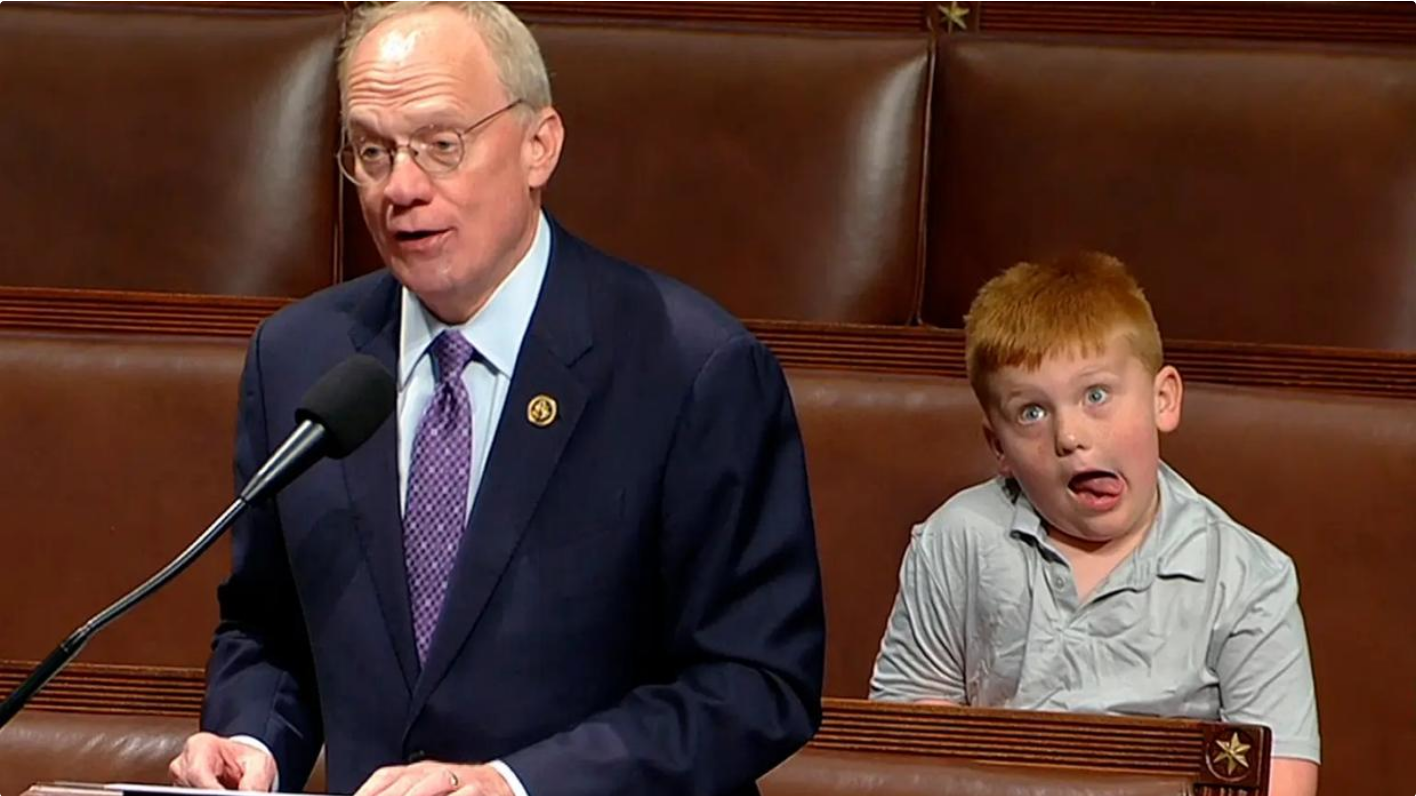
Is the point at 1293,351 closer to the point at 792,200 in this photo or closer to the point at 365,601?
the point at 792,200

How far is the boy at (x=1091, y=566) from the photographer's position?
0.91m

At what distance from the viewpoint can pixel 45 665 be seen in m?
0.55

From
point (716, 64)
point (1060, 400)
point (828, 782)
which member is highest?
point (716, 64)

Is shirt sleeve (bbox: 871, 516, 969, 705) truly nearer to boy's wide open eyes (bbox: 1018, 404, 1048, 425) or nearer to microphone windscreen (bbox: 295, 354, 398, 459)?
boy's wide open eyes (bbox: 1018, 404, 1048, 425)

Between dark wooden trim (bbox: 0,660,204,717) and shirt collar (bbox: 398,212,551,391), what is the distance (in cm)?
16

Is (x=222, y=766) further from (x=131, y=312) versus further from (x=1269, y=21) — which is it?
(x=1269, y=21)

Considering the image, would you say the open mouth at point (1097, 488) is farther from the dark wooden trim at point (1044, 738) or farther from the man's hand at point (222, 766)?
the man's hand at point (222, 766)

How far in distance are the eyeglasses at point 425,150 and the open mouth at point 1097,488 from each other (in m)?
0.31

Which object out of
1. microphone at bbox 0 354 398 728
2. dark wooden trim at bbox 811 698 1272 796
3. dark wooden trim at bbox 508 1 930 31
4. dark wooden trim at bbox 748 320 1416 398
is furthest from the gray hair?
dark wooden trim at bbox 508 1 930 31

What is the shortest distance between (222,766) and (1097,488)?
1.30 feet

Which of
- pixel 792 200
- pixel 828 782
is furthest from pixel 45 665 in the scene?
pixel 792 200

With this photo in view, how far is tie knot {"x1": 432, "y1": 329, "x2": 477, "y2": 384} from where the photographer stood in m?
0.74

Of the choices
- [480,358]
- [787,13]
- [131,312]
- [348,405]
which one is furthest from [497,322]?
[787,13]

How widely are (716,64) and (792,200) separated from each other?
0.08 meters
